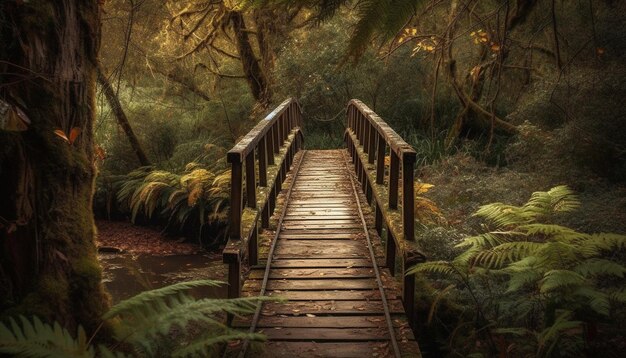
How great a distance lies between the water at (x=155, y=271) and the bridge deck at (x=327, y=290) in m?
2.40

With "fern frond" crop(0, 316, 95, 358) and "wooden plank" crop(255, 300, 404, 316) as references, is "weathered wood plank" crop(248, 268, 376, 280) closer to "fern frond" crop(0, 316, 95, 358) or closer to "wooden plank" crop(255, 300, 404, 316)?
"wooden plank" crop(255, 300, 404, 316)

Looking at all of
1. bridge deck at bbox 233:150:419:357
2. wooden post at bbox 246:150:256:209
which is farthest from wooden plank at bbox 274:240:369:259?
wooden post at bbox 246:150:256:209

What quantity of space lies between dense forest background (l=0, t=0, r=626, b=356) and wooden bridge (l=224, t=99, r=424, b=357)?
54 centimetres

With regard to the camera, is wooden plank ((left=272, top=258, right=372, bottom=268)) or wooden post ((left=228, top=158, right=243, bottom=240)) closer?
Result: wooden post ((left=228, top=158, right=243, bottom=240))

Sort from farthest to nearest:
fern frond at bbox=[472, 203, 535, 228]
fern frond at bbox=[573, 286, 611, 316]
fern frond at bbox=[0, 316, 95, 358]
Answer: fern frond at bbox=[472, 203, 535, 228] → fern frond at bbox=[573, 286, 611, 316] → fern frond at bbox=[0, 316, 95, 358]

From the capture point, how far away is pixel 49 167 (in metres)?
2.83

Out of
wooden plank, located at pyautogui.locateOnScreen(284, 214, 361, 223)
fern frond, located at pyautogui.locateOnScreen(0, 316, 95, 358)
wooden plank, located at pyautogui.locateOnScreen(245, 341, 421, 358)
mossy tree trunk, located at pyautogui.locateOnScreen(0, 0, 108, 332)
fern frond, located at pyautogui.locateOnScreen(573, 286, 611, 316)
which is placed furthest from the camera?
wooden plank, located at pyautogui.locateOnScreen(284, 214, 361, 223)

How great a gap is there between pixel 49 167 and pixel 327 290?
2.76 metres

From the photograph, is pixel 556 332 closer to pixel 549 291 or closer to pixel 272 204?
pixel 549 291

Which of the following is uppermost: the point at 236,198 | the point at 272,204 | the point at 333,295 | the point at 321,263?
the point at 236,198

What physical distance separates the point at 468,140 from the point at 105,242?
9.21m

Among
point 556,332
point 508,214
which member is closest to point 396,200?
point 508,214

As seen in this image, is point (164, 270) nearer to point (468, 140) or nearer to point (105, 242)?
point (105, 242)

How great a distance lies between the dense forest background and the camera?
388cm
